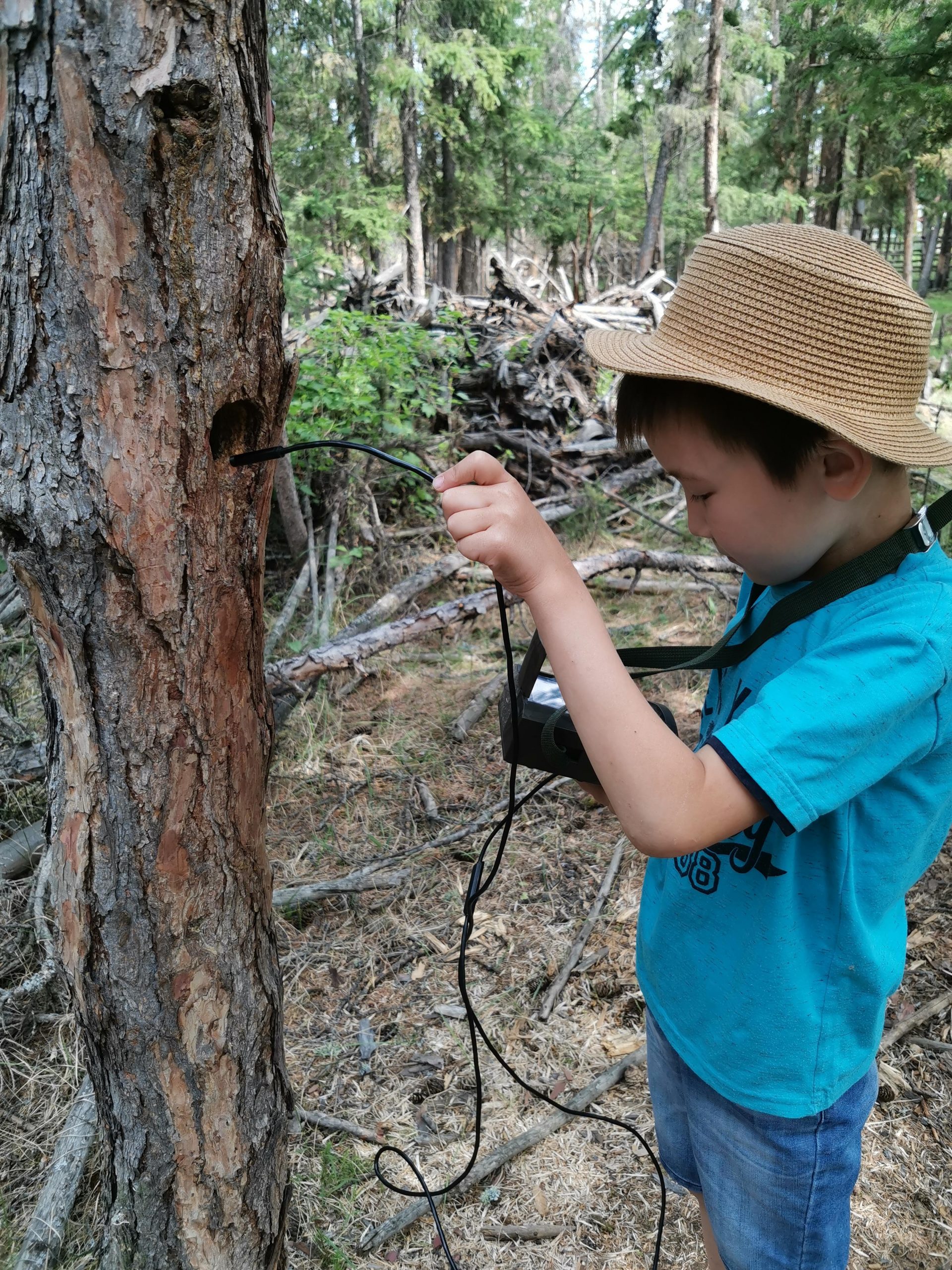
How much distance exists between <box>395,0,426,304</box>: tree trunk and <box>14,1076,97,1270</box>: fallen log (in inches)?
472

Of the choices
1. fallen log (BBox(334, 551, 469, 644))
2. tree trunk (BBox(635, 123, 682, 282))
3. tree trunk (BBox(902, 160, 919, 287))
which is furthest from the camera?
tree trunk (BBox(635, 123, 682, 282))

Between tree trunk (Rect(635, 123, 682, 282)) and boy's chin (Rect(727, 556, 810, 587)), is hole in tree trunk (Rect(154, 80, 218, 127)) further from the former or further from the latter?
tree trunk (Rect(635, 123, 682, 282))

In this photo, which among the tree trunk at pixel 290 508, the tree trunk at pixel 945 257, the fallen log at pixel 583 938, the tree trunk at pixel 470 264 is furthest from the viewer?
the tree trunk at pixel 945 257

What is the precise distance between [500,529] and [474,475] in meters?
0.10

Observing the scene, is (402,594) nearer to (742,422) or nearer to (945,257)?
(742,422)

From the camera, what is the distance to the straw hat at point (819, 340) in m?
0.97

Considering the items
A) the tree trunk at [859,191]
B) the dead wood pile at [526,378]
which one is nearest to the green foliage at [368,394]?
the dead wood pile at [526,378]

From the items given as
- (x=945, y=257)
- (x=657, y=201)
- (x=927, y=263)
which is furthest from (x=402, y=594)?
(x=945, y=257)

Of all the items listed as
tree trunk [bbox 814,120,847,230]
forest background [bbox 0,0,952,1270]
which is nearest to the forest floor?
forest background [bbox 0,0,952,1270]

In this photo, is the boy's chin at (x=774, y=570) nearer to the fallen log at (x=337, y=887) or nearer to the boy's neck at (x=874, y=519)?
the boy's neck at (x=874, y=519)

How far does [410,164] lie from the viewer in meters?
13.5

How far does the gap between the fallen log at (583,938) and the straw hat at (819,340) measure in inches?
79.7

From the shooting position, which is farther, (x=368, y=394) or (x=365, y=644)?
(x=368, y=394)

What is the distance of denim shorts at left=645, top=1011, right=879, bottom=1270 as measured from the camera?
1.19 meters
